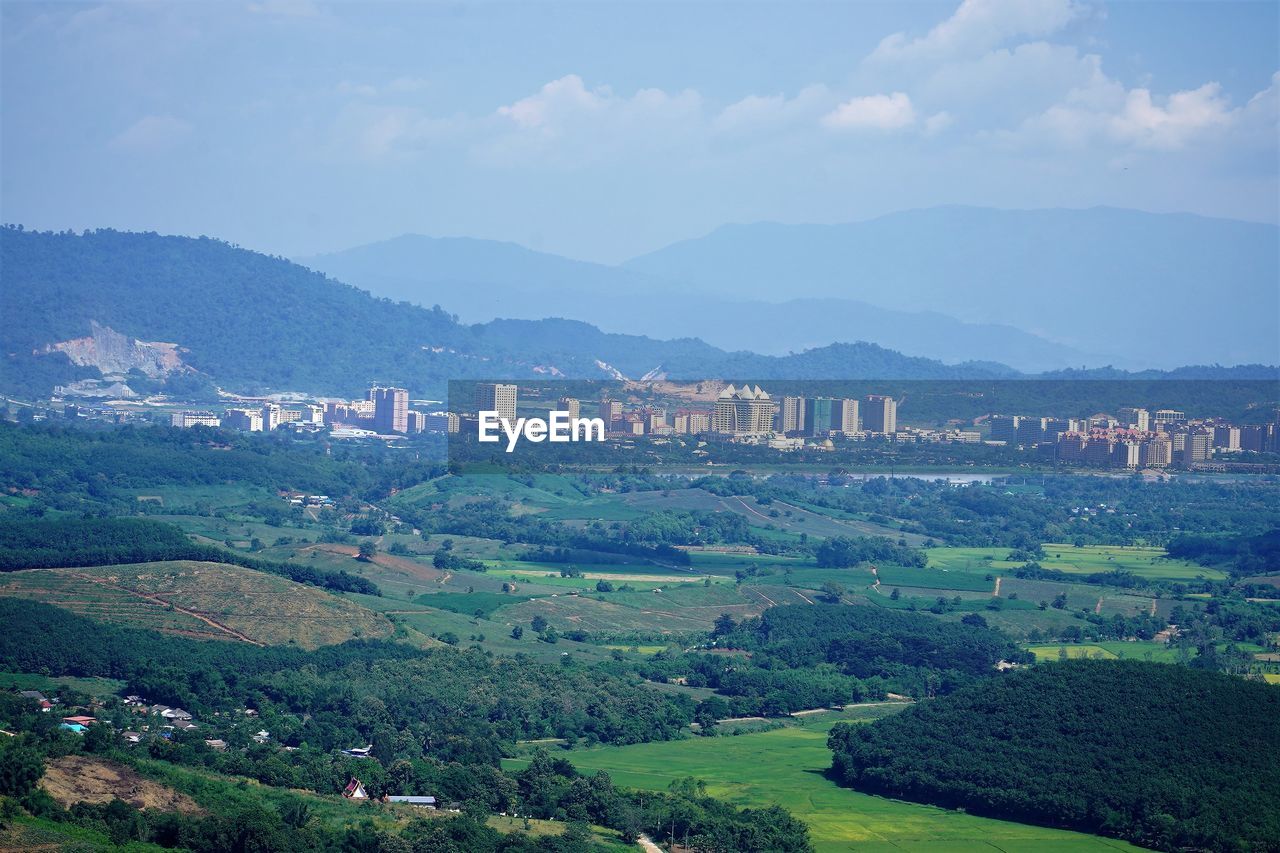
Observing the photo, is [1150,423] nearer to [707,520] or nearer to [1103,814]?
[707,520]

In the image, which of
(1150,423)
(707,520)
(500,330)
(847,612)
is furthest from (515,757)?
(500,330)

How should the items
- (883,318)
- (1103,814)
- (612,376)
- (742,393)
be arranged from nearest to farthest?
(1103,814), (742,393), (612,376), (883,318)

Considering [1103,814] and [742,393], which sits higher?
[742,393]

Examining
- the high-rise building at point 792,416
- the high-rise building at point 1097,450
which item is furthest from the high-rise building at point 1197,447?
the high-rise building at point 792,416

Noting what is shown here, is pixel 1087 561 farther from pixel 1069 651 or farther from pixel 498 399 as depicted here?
pixel 498 399

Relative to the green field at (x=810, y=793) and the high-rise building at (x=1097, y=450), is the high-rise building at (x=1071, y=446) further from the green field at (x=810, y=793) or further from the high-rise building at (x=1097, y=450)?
the green field at (x=810, y=793)

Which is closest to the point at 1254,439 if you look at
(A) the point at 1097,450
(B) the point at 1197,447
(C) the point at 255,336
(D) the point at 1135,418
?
(B) the point at 1197,447
